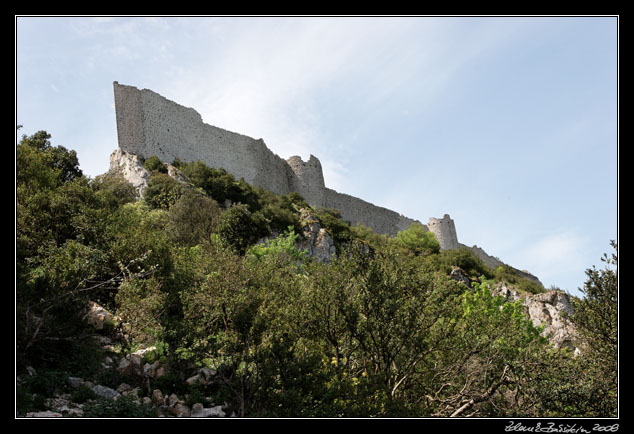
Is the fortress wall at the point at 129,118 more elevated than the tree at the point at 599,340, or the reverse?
the fortress wall at the point at 129,118

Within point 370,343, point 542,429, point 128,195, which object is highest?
point 128,195

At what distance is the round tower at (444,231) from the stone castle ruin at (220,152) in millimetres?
154

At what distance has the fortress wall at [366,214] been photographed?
51438 millimetres

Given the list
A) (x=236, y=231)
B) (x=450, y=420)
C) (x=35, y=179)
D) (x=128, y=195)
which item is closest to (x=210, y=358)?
(x=450, y=420)

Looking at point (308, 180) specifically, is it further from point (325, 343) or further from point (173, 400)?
point (173, 400)

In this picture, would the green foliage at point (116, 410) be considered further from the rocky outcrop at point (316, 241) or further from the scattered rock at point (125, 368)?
the rocky outcrop at point (316, 241)

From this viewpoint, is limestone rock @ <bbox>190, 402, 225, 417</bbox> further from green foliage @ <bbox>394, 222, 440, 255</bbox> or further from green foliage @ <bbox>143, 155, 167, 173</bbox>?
green foliage @ <bbox>394, 222, 440, 255</bbox>

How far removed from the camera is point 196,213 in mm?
27141

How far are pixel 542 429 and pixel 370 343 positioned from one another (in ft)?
14.5

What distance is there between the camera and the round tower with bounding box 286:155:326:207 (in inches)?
1902

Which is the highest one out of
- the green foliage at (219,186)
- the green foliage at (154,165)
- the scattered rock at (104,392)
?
the green foliage at (154,165)

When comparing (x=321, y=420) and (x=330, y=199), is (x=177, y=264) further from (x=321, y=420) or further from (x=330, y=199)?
(x=330, y=199)
